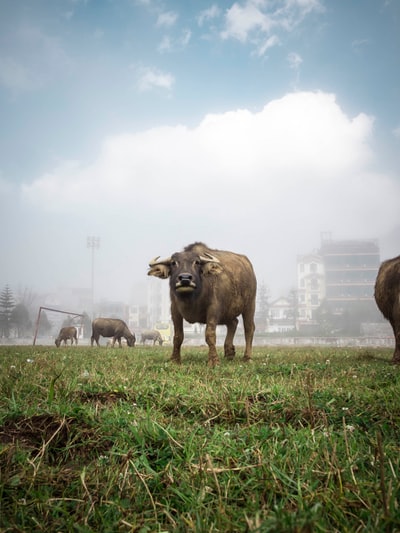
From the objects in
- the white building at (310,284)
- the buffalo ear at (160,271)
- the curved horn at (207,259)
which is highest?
the white building at (310,284)

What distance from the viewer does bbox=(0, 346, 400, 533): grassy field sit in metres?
1.48

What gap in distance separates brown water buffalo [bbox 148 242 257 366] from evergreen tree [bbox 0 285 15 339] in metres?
72.2

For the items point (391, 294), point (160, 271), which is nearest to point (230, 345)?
point (160, 271)

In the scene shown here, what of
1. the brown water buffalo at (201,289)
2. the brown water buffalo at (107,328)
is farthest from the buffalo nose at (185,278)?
the brown water buffalo at (107,328)

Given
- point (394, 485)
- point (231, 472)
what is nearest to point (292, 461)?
point (231, 472)

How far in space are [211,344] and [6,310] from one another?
261 feet

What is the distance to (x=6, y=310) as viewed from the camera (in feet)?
250

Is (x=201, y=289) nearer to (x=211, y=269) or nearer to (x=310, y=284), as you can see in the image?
(x=211, y=269)

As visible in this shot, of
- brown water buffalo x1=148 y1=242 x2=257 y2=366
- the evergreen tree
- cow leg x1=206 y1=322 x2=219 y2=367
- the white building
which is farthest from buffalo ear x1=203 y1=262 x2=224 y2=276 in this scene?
the white building

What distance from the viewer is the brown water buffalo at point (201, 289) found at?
7.14m

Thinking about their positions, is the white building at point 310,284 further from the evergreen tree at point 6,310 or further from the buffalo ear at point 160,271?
the buffalo ear at point 160,271

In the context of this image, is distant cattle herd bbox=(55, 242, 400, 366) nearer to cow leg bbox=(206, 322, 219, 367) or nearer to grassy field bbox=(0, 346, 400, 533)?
cow leg bbox=(206, 322, 219, 367)

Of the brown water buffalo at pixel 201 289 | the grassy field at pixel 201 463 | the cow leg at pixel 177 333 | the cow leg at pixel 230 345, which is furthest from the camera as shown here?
the cow leg at pixel 230 345

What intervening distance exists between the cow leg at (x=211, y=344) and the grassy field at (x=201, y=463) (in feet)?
10.9
